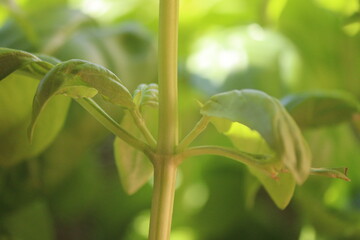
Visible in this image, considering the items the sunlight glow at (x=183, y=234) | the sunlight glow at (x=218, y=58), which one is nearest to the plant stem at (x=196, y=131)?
the sunlight glow at (x=218, y=58)

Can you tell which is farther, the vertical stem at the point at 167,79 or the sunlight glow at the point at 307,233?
the sunlight glow at the point at 307,233

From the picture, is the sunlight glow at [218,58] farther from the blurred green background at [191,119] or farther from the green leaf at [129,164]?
the green leaf at [129,164]

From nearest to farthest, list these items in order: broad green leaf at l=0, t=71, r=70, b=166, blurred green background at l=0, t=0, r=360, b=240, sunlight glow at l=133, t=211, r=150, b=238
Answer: broad green leaf at l=0, t=71, r=70, b=166 < blurred green background at l=0, t=0, r=360, b=240 < sunlight glow at l=133, t=211, r=150, b=238

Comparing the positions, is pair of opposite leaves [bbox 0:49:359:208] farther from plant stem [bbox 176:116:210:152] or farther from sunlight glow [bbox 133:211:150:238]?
sunlight glow [bbox 133:211:150:238]

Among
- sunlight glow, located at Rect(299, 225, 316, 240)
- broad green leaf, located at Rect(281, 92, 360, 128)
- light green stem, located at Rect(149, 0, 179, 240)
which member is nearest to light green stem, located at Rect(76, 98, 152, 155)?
light green stem, located at Rect(149, 0, 179, 240)

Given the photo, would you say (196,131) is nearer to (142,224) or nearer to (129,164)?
(129,164)

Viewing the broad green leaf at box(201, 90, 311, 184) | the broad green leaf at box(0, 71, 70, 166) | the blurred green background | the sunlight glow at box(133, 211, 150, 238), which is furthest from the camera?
the sunlight glow at box(133, 211, 150, 238)
